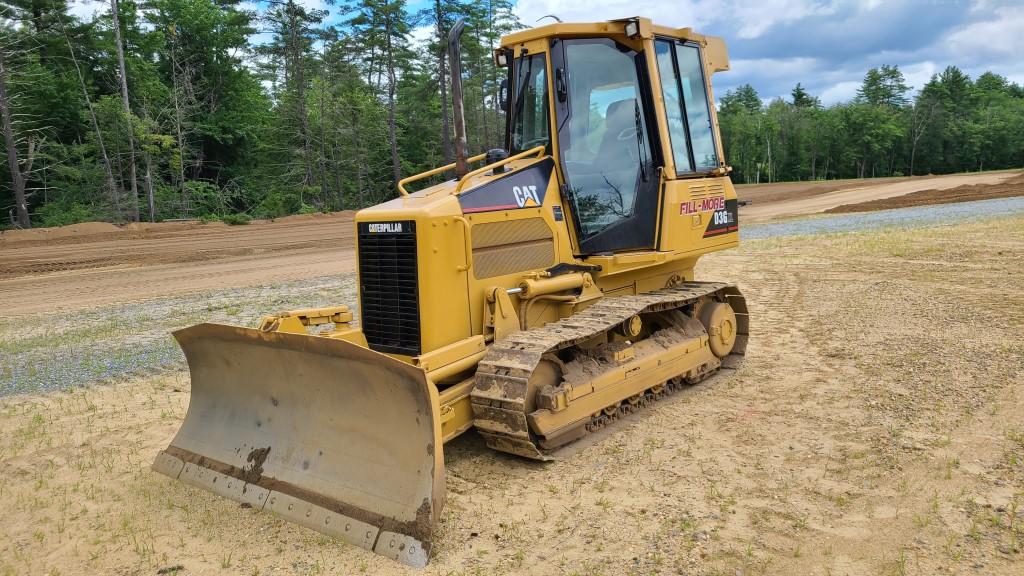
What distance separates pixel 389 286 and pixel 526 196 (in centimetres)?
132

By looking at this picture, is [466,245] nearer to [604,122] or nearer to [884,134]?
[604,122]

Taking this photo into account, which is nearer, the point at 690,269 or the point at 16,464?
the point at 16,464

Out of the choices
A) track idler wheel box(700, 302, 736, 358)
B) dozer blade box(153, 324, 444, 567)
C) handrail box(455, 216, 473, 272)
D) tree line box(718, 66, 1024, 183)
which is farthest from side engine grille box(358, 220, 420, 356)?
tree line box(718, 66, 1024, 183)

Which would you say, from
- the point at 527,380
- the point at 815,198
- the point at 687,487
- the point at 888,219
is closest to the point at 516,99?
the point at 527,380

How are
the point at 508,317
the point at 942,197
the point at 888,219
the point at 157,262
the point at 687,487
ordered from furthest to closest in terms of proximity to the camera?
the point at 942,197 → the point at 888,219 → the point at 157,262 → the point at 508,317 → the point at 687,487

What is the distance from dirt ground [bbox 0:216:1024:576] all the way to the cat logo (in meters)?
1.89

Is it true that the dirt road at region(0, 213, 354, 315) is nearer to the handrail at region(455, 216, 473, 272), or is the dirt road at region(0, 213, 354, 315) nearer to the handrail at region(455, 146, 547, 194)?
the handrail at region(455, 146, 547, 194)

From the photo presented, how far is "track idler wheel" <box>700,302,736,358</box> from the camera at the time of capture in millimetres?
6844

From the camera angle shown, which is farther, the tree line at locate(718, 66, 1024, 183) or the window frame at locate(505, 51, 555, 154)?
the tree line at locate(718, 66, 1024, 183)

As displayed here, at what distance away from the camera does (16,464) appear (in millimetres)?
5406

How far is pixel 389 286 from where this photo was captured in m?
5.16

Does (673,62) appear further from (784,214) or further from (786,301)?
(784,214)

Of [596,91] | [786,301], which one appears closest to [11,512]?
[596,91]

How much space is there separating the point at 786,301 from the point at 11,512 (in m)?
9.31
